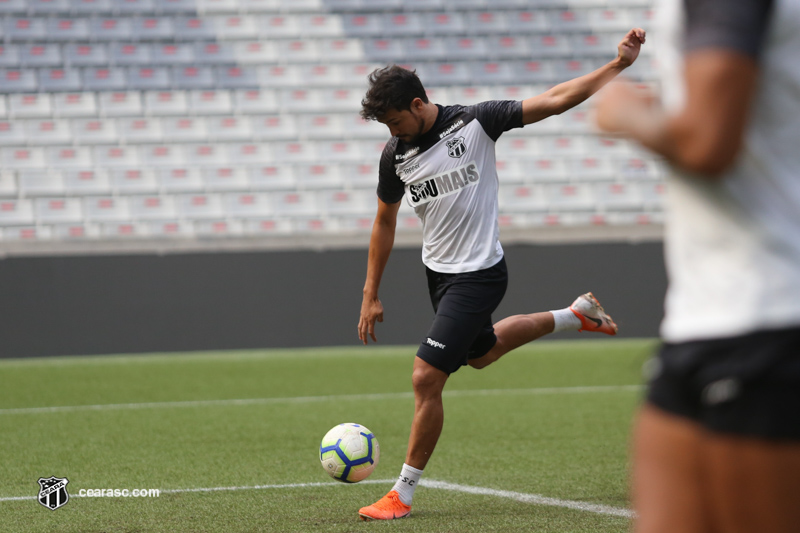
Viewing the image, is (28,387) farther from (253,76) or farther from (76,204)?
(253,76)

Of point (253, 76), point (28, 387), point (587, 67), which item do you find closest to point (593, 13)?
point (587, 67)

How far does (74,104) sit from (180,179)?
221 cm

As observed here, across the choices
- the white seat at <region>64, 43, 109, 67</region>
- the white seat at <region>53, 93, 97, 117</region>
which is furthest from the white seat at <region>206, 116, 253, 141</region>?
the white seat at <region>64, 43, 109, 67</region>

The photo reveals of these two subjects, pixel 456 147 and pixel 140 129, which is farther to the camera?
pixel 140 129

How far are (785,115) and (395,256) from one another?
10.1 m

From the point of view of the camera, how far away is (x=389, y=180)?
445 centimetres

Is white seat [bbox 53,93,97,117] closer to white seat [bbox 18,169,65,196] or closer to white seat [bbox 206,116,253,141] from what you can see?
white seat [bbox 18,169,65,196]

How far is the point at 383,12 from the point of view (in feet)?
53.6

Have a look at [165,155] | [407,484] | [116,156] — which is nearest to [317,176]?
[165,155]

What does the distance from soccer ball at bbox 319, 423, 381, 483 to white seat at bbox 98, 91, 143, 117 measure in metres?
11.5

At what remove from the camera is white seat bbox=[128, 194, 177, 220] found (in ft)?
44.8

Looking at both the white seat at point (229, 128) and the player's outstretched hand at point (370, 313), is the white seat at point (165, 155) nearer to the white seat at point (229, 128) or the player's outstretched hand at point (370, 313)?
the white seat at point (229, 128)

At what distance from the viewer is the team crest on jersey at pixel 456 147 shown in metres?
4.27

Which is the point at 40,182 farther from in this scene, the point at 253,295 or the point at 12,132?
the point at 253,295
